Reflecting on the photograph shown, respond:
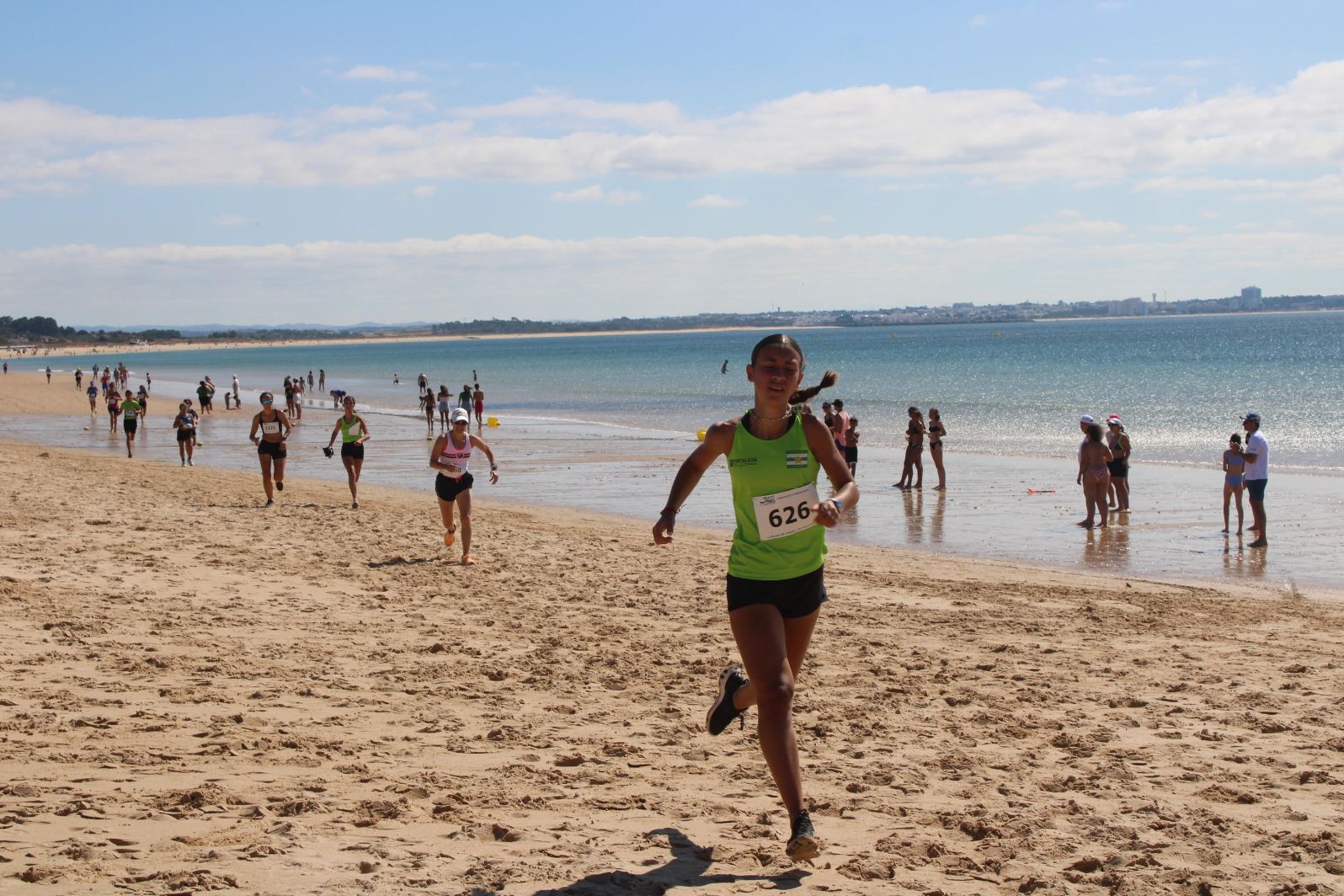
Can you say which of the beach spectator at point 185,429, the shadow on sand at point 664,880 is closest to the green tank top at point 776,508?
the shadow on sand at point 664,880

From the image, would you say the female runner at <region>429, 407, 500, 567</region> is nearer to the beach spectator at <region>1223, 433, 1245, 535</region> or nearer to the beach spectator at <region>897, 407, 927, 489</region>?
the beach spectator at <region>1223, 433, 1245, 535</region>

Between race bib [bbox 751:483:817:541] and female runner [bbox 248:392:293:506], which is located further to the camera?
female runner [bbox 248:392:293:506]

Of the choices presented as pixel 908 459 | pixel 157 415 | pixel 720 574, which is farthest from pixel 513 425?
pixel 720 574

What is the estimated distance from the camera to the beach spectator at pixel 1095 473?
589 inches

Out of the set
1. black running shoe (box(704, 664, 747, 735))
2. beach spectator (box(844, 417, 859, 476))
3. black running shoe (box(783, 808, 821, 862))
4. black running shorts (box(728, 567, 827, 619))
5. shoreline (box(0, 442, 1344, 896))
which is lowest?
shoreline (box(0, 442, 1344, 896))

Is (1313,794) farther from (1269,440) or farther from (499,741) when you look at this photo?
(1269,440)

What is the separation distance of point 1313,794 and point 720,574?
6.11 metres

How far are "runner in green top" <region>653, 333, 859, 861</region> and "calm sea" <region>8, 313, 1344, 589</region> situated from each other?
8891 mm

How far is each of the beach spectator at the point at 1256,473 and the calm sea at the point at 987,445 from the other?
1.07 feet

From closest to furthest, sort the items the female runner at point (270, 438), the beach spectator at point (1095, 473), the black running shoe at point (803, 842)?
the black running shoe at point (803, 842) < the beach spectator at point (1095, 473) < the female runner at point (270, 438)

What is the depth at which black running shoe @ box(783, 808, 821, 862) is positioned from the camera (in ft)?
13.2

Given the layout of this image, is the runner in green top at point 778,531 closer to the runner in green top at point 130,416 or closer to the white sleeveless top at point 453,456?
the white sleeveless top at point 453,456

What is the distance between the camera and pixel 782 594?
4301mm

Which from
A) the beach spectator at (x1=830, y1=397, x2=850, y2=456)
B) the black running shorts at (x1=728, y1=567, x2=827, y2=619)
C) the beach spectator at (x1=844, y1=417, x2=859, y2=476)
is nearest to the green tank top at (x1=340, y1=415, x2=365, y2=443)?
the beach spectator at (x1=830, y1=397, x2=850, y2=456)
